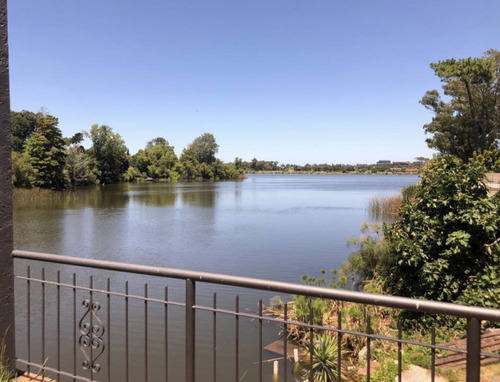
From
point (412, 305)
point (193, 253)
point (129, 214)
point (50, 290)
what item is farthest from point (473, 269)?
point (129, 214)

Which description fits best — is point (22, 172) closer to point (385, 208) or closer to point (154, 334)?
point (385, 208)

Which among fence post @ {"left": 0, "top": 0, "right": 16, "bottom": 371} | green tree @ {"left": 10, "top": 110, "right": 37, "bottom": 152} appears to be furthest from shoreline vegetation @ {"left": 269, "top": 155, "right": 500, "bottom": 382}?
green tree @ {"left": 10, "top": 110, "right": 37, "bottom": 152}

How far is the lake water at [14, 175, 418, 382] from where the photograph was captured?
25.7 ft

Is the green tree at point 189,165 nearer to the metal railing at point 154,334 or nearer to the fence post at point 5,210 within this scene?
the metal railing at point 154,334

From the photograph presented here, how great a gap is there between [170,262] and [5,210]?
41.5 feet

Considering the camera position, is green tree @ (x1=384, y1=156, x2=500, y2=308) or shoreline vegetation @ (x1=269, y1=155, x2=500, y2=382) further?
green tree @ (x1=384, y1=156, x2=500, y2=308)

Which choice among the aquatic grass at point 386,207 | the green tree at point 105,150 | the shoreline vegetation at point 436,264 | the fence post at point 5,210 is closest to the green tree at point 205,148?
the green tree at point 105,150

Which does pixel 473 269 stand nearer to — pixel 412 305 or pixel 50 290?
pixel 412 305

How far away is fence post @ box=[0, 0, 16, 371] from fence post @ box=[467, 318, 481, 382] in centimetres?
308

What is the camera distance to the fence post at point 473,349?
1.78m

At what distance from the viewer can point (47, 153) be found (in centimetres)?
5206

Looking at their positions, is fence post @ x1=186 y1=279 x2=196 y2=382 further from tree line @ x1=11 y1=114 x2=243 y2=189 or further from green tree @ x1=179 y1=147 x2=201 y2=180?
green tree @ x1=179 y1=147 x2=201 y2=180

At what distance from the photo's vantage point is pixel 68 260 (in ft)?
9.43

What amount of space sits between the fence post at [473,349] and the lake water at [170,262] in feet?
4.45
